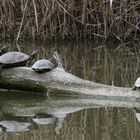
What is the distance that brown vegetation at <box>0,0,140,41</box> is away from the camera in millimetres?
9648

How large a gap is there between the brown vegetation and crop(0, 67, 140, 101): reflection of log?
4.11 m

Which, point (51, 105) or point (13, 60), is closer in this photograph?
point (51, 105)

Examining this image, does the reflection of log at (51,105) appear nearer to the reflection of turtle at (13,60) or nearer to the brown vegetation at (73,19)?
the reflection of turtle at (13,60)

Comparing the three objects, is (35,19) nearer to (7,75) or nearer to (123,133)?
(7,75)

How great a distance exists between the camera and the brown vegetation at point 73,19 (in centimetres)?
965

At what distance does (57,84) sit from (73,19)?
4533 millimetres

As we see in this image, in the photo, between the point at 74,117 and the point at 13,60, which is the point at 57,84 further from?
the point at 74,117

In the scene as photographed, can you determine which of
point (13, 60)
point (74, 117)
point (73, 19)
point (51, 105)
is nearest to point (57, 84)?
point (51, 105)

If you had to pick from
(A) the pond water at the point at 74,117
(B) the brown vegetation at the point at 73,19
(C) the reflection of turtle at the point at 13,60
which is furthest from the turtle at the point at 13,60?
(B) the brown vegetation at the point at 73,19

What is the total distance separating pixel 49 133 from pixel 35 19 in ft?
19.0

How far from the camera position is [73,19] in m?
9.83

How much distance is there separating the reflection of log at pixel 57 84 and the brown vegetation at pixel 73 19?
411cm

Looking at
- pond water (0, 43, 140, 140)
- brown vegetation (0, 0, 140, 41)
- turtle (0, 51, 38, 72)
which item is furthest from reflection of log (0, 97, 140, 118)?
brown vegetation (0, 0, 140, 41)

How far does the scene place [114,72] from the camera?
676 centimetres
